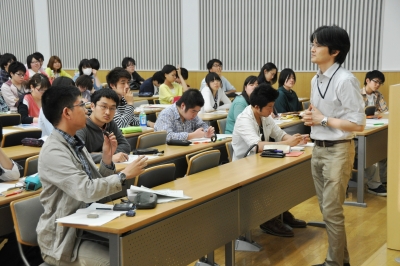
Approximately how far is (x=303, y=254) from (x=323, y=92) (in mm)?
1468

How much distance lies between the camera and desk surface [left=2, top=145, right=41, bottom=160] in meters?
4.11

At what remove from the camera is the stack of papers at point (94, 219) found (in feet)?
7.99

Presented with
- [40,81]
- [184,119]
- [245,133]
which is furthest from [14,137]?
[245,133]

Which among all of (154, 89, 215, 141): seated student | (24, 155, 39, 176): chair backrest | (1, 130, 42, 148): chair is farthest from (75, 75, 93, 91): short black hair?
(24, 155, 39, 176): chair backrest

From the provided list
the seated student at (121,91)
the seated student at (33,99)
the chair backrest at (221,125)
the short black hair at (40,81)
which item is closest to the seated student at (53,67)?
the seated student at (33,99)

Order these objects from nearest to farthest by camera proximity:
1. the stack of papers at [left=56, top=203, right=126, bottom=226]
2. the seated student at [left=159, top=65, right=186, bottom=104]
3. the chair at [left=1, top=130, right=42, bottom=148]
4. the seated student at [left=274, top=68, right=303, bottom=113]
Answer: the stack of papers at [left=56, top=203, right=126, bottom=226], the chair at [left=1, top=130, right=42, bottom=148], the seated student at [left=274, top=68, right=303, bottom=113], the seated student at [left=159, top=65, right=186, bottom=104]

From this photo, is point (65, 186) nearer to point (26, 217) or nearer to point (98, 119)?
point (26, 217)

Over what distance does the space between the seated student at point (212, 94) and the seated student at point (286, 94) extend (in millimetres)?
910

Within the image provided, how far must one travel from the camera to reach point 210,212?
303 cm

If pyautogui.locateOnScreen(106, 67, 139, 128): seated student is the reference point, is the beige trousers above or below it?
below

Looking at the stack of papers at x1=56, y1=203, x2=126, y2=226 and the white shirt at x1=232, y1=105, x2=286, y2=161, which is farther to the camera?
the white shirt at x1=232, y1=105, x2=286, y2=161

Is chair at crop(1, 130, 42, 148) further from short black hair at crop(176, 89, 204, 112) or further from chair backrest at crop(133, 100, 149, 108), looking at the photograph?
chair backrest at crop(133, 100, 149, 108)

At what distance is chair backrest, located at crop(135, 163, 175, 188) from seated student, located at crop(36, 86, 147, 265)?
0.43 m

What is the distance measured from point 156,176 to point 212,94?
4.45 metres
